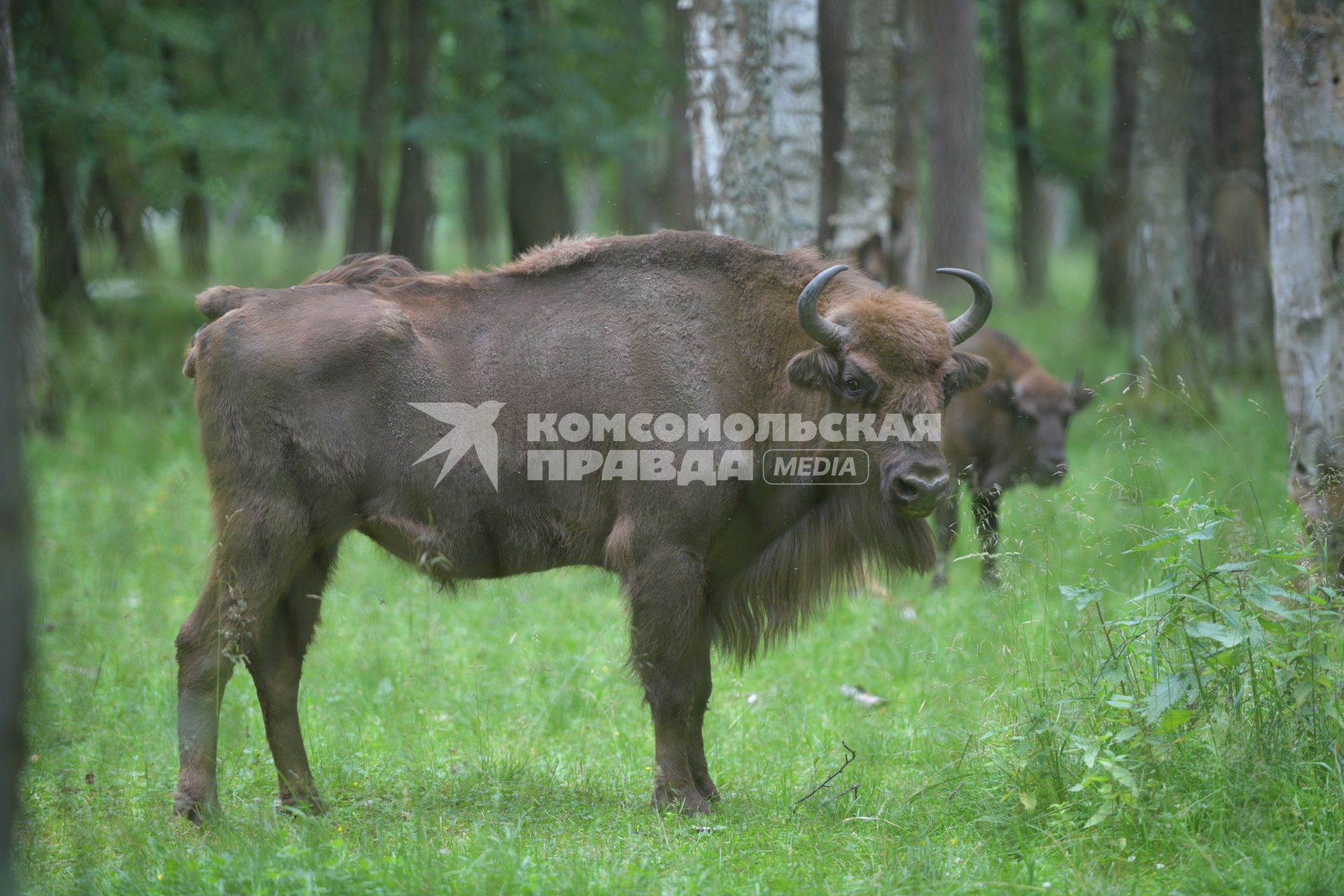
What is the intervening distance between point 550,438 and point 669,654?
1064mm

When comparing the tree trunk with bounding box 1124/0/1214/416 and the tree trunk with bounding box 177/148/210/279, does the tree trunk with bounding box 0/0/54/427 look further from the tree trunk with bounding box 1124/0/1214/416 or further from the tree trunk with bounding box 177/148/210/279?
the tree trunk with bounding box 1124/0/1214/416

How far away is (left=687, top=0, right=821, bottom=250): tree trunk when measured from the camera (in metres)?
7.22

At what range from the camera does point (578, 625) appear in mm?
7742

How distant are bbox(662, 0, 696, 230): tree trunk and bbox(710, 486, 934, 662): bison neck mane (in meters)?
9.85

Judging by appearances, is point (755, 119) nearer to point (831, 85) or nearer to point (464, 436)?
point (464, 436)

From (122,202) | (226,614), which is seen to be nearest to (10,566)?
(226,614)

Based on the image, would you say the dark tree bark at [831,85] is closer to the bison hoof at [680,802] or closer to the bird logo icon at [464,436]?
the bird logo icon at [464,436]

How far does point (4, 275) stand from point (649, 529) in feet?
9.85

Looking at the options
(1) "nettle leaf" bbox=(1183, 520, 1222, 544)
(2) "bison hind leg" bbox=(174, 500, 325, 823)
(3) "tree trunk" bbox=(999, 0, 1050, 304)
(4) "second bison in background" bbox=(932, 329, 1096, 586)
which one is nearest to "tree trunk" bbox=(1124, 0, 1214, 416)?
(4) "second bison in background" bbox=(932, 329, 1096, 586)

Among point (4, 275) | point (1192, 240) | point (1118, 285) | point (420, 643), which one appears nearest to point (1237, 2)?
point (1192, 240)

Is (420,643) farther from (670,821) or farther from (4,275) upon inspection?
(4,275)

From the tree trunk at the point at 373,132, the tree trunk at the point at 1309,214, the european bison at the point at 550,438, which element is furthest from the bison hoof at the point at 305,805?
the tree trunk at the point at 373,132

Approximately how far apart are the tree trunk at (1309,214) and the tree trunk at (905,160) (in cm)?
510

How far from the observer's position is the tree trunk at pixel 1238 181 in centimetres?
1386
